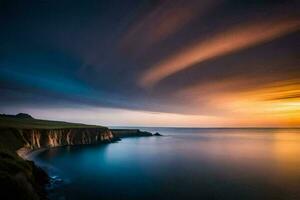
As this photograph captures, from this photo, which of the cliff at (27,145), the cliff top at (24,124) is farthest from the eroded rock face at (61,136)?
the cliff top at (24,124)

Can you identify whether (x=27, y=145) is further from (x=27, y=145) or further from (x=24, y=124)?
(x=24, y=124)

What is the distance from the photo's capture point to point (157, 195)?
978 inches

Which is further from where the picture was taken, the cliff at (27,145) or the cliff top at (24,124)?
the cliff top at (24,124)

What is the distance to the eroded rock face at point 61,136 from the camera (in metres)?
67.8

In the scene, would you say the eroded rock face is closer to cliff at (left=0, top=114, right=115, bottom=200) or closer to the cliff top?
cliff at (left=0, top=114, right=115, bottom=200)

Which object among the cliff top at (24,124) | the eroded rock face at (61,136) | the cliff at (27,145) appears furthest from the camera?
the cliff top at (24,124)

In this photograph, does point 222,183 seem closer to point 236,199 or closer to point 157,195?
point 236,199

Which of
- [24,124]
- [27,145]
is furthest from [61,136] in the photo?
[27,145]

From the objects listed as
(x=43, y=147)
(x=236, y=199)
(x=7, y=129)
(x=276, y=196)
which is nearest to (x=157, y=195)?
(x=236, y=199)

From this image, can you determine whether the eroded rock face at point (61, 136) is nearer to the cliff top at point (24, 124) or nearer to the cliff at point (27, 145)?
the cliff at point (27, 145)

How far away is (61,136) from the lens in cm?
9169

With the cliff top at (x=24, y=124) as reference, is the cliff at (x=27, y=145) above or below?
below

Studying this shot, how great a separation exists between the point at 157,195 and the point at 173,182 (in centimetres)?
693

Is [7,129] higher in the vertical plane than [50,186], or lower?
higher
